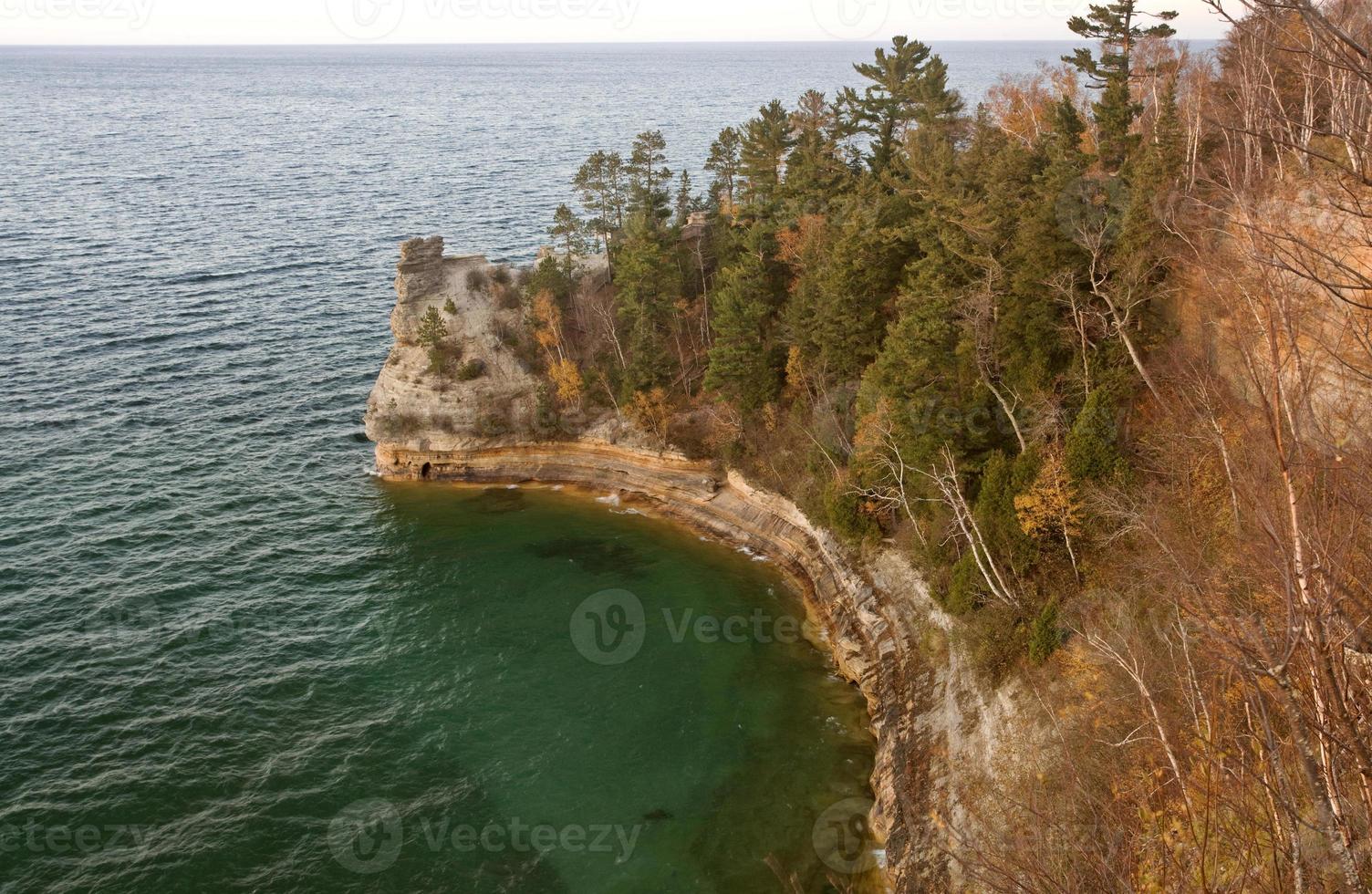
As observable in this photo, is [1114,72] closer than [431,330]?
Yes

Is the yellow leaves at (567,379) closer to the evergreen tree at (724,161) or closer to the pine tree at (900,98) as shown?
the evergreen tree at (724,161)

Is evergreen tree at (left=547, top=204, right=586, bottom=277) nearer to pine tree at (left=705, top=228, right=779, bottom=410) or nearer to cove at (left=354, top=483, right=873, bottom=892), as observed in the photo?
pine tree at (left=705, top=228, right=779, bottom=410)

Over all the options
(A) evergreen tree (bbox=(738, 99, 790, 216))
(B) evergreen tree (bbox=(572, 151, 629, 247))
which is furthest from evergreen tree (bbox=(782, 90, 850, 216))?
(B) evergreen tree (bbox=(572, 151, 629, 247))

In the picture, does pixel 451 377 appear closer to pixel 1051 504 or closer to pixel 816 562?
pixel 816 562

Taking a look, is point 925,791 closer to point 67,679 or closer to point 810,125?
point 67,679

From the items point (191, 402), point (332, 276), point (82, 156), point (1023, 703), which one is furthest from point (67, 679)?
point (82, 156)

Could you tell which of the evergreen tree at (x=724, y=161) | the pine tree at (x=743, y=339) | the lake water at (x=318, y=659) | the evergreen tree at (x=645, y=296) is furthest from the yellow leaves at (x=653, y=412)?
the evergreen tree at (x=724, y=161)

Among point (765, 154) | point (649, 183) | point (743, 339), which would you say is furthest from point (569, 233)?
point (743, 339)
